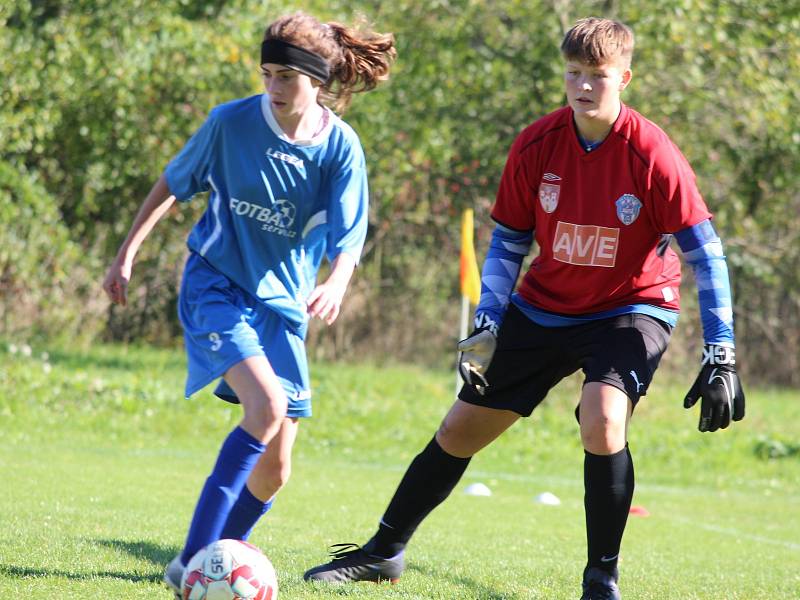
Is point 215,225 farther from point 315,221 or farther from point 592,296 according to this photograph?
point 592,296

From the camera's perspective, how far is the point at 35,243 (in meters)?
15.5

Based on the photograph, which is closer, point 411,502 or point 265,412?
→ point 265,412

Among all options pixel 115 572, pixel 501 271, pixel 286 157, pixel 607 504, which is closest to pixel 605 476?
pixel 607 504

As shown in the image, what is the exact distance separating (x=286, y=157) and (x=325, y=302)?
2.10ft

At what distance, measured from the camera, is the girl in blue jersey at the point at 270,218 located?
4.41 metres

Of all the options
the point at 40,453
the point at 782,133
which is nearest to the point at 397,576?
the point at 40,453

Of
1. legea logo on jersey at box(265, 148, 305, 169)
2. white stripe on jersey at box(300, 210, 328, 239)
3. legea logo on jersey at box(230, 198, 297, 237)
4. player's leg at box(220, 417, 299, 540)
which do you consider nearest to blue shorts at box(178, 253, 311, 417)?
player's leg at box(220, 417, 299, 540)

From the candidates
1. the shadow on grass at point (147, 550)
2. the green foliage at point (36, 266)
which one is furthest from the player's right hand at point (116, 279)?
the green foliage at point (36, 266)

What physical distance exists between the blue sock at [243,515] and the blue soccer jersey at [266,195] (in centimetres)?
66

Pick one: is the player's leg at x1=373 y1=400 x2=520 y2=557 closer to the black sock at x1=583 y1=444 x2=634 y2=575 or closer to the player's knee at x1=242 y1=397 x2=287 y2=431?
the black sock at x1=583 y1=444 x2=634 y2=575

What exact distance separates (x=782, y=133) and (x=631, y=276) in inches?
433

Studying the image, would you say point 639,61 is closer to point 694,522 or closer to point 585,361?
point 694,522

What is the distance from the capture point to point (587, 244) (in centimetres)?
459

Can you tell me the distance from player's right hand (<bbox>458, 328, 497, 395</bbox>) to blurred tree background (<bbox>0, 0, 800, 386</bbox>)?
9887 mm
